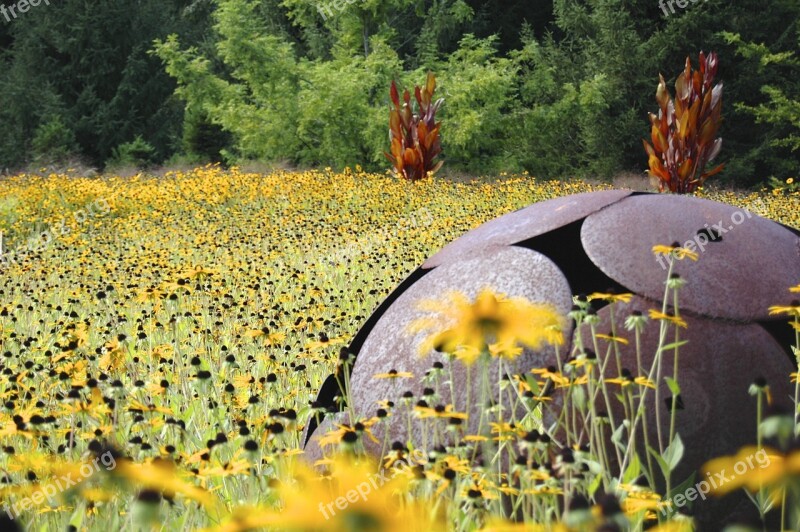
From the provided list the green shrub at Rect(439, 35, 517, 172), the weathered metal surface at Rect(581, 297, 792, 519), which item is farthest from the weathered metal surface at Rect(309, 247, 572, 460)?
the green shrub at Rect(439, 35, 517, 172)

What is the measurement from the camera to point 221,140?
26.0 metres

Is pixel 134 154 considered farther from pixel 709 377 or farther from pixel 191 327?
pixel 709 377

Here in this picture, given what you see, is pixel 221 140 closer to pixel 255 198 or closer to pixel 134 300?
pixel 255 198

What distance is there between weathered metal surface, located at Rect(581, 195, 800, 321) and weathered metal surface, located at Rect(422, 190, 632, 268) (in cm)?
8

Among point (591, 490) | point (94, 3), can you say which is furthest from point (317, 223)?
point (94, 3)

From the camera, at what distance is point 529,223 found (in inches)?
126

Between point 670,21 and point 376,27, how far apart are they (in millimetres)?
7515

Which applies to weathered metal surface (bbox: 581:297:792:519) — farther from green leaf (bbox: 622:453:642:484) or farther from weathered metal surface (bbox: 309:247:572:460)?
green leaf (bbox: 622:453:642:484)

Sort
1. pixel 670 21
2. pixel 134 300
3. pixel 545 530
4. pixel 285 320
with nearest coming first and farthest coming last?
1. pixel 545 530
2. pixel 285 320
3. pixel 134 300
4. pixel 670 21

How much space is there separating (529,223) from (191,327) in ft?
9.23

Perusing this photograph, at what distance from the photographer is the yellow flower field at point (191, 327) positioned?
2.20 metres

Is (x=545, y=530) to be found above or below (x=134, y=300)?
above

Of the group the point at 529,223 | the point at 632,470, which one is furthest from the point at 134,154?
the point at 632,470

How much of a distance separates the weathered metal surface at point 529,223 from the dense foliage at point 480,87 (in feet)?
49.9
